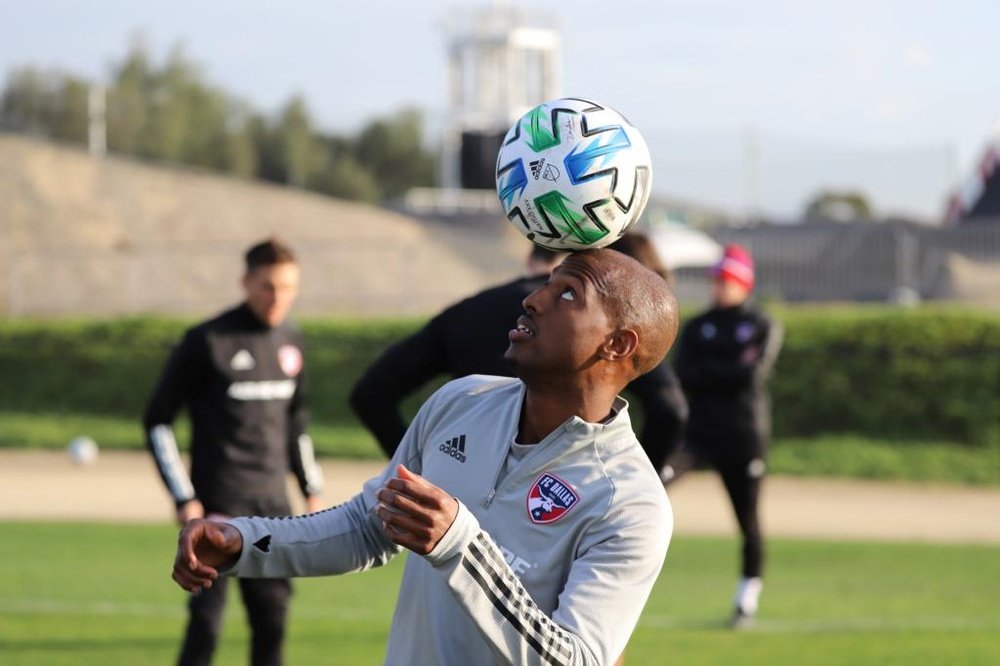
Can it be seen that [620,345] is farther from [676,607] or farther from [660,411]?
[676,607]

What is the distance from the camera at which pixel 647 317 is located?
138 inches

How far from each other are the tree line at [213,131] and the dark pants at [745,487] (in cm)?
7184

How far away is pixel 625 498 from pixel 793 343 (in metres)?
17.4

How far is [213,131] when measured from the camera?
3378 inches

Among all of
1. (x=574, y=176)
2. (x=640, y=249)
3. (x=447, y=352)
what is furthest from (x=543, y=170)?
(x=640, y=249)

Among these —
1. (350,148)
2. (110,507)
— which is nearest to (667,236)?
(110,507)

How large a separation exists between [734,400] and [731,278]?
78cm

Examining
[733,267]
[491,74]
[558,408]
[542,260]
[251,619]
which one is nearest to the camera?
[558,408]

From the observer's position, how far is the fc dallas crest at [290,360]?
25.1ft

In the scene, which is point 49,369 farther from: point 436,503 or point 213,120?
point 213,120

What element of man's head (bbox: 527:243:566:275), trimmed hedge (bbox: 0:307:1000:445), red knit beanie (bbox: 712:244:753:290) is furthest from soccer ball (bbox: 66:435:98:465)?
man's head (bbox: 527:243:566:275)

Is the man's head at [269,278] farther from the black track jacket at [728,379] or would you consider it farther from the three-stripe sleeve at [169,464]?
the black track jacket at [728,379]

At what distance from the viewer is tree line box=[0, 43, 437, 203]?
7950cm

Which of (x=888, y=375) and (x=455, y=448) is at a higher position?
(x=455, y=448)
